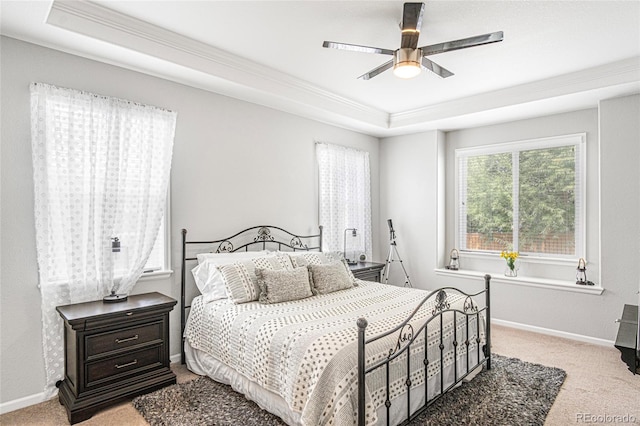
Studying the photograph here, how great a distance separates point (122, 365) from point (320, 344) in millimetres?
1581

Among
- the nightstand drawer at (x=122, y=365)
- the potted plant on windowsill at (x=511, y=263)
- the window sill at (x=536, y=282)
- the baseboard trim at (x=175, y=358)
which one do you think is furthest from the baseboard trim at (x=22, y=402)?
the potted plant on windowsill at (x=511, y=263)

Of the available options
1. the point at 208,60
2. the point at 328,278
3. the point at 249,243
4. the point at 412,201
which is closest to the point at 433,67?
the point at 208,60

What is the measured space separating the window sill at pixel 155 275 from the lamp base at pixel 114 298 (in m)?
0.30

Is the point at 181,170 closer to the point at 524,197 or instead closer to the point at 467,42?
the point at 467,42

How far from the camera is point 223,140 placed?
3918 mm

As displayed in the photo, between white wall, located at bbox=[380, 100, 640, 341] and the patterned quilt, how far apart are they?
5.96 feet

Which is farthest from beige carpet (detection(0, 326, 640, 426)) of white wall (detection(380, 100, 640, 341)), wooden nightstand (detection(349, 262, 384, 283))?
wooden nightstand (detection(349, 262, 384, 283))

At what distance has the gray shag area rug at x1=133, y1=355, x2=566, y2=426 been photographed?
8.25 ft

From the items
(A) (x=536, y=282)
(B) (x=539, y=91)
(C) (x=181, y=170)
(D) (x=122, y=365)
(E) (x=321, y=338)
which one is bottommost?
(D) (x=122, y=365)

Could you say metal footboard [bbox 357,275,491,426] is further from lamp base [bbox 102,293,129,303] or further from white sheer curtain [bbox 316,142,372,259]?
white sheer curtain [bbox 316,142,372,259]

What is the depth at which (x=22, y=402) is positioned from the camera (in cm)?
270

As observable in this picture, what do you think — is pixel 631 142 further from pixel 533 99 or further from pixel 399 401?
pixel 399 401

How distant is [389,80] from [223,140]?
6.08ft

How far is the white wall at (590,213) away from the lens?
12.8 ft
